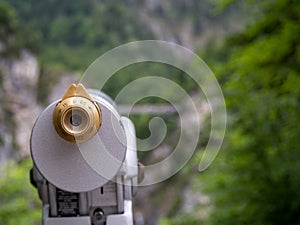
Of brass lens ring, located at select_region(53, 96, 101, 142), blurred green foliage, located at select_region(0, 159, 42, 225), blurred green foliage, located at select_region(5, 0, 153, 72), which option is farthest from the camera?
blurred green foliage, located at select_region(5, 0, 153, 72)

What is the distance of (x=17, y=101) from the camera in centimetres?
1198

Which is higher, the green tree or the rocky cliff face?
the rocky cliff face

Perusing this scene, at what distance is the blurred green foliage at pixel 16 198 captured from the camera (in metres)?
3.37

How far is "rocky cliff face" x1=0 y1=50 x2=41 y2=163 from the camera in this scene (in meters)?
9.50

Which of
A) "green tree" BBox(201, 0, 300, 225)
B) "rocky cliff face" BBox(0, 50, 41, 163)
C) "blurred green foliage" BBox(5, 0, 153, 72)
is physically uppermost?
"blurred green foliage" BBox(5, 0, 153, 72)

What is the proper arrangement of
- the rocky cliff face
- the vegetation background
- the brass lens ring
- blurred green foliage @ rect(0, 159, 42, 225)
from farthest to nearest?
the rocky cliff face < blurred green foliage @ rect(0, 159, 42, 225) < the vegetation background < the brass lens ring

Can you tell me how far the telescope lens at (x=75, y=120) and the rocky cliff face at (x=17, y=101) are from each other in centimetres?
846

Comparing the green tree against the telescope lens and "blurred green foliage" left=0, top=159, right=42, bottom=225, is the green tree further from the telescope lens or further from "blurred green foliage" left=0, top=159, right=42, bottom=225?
the telescope lens

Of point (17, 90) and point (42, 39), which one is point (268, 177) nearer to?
point (17, 90)

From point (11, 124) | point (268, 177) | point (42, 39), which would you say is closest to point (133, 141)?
point (268, 177)

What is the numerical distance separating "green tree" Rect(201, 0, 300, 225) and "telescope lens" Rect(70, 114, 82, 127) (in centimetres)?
155

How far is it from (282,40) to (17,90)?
→ 35.2ft

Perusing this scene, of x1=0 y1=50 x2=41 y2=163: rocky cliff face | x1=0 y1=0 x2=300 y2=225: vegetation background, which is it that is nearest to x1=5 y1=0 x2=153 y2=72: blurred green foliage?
x1=0 y1=50 x2=41 y2=163: rocky cliff face

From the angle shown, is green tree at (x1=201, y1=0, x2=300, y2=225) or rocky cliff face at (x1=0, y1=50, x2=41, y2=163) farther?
rocky cliff face at (x1=0, y1=50, x2=41, y2=163)
